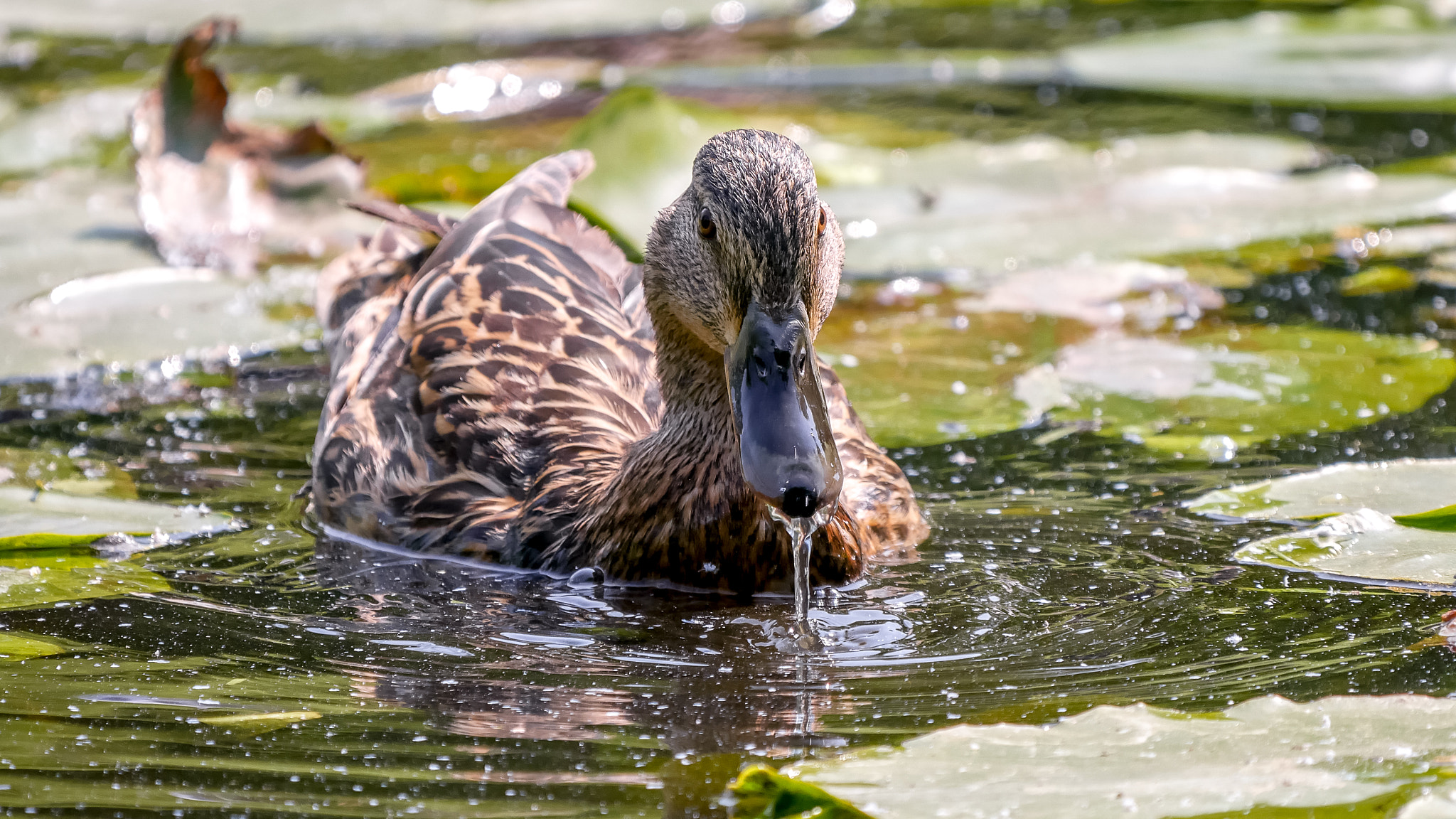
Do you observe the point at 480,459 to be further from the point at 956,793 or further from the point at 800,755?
the point at 956,793

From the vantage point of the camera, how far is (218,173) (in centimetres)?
780

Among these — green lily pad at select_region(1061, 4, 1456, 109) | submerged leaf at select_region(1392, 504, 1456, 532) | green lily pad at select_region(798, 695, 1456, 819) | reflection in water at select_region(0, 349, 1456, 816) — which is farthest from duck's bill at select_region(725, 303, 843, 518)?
green lily pad at select_region(1061, 4, 1456, 109)

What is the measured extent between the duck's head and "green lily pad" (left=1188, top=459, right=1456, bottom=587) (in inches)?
49.0

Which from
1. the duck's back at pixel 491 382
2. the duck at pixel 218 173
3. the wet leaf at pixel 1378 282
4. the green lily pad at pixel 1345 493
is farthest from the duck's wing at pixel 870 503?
the duck at pixel 218 173

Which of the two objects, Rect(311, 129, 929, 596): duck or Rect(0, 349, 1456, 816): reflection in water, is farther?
Rect(311, 129, 929, 596): duck

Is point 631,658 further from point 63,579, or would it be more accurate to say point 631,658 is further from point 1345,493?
point 1345,493

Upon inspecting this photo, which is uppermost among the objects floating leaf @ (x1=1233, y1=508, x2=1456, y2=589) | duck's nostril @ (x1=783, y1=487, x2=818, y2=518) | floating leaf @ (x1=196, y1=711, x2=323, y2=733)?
duck's nostril @ (x1=783, y1=487, x2=818, y2=518)

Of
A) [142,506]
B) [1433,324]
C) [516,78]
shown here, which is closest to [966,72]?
[516,78]

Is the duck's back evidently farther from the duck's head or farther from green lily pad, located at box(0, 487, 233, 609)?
the duck's head

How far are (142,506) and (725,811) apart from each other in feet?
8.20

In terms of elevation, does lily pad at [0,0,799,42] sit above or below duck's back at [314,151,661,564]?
above

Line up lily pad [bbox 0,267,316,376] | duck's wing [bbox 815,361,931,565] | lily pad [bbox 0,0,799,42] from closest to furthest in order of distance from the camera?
duck's wing [bbox 815,361,931,565] → lily pad [bbox 0,267,316,376] → lily pad [bbox 0,0,799,42]

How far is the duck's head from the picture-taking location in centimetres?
386

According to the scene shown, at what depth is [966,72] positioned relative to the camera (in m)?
11.0
